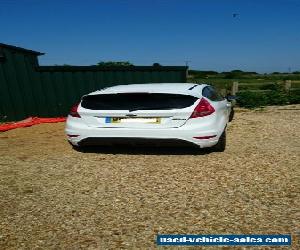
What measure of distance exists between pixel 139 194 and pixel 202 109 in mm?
2229

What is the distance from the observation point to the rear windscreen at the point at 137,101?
659 cm

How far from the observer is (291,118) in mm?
13133

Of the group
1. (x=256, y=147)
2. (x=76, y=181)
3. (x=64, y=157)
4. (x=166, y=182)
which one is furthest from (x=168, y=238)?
(x=256, y=147)

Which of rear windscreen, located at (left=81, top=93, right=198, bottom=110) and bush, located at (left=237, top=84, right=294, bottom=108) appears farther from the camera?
bush, located at (left=237, top=84, right=294, bottom=108)

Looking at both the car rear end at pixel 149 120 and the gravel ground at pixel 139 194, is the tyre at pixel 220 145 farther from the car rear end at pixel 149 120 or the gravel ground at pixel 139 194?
the car rear end at pixel 149 120

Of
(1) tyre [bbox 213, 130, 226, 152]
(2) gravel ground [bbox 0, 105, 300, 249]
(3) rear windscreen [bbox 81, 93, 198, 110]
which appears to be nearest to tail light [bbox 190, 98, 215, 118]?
(3) rear windscreen [bbox 81, 93, 198, 110]

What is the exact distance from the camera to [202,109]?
657 cm

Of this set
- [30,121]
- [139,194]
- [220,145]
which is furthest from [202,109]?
[30,121]

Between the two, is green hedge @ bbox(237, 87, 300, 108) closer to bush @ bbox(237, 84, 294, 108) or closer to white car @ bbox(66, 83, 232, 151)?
bush @ bbox(237, 84, 294, 108)

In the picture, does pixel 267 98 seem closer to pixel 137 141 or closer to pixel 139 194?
pixel 137 141

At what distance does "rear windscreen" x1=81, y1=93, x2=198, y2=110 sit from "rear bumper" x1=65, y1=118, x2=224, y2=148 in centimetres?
40

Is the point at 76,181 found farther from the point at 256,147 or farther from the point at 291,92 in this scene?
the point at 291,92

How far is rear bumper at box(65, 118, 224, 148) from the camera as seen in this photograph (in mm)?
6488

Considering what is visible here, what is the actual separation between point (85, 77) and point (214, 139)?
7334 mm
